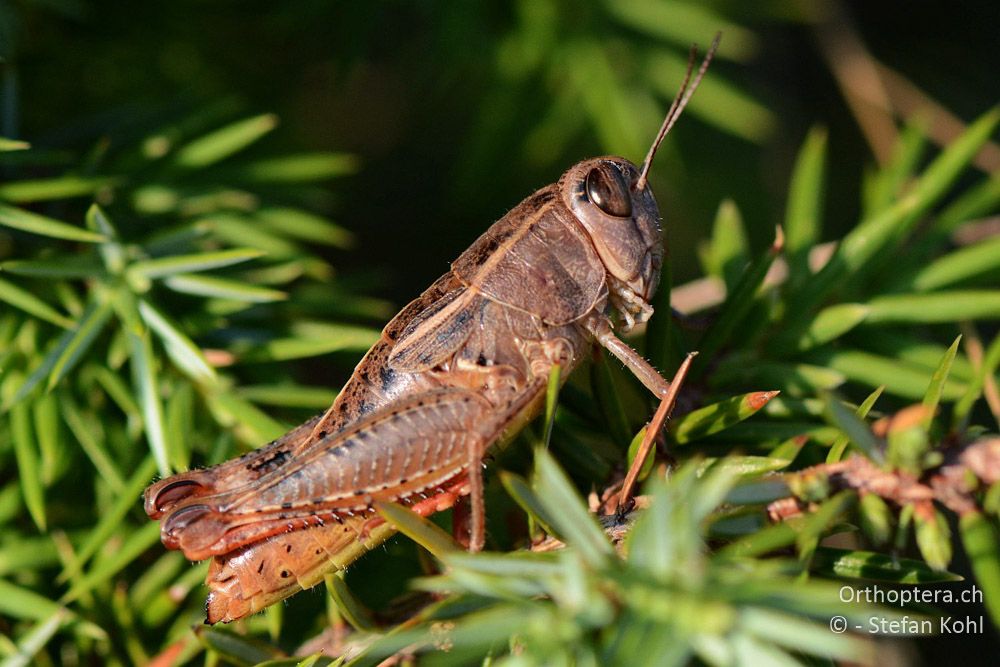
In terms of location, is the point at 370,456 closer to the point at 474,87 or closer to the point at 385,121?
the point at 474,87

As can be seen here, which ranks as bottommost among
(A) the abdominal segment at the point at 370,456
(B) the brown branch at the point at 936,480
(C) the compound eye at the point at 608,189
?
(B) the brown branch at the point at 936,480

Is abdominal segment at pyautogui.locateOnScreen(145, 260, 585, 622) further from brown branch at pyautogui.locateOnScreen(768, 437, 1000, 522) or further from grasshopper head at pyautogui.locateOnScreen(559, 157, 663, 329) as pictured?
brown branch at pyautogui.locateOnScreen(768, 437, 1000, 522)

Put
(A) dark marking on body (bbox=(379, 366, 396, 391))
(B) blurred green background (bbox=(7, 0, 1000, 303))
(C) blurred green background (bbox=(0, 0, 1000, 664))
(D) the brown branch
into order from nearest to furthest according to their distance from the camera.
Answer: (D) the brown branch
(C) blurred green background (bbox=(0, 0, 1000, 664))
(A) dark marking on body (bbox=(379, 366, 396, 391))
(B) blurred green background (bbox=(7, 0, 1000, 303))

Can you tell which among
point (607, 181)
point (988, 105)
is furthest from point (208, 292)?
point (988, 105)

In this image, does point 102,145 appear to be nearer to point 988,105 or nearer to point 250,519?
point 250,519

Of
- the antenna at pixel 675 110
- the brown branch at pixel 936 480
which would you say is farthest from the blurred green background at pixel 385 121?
the brown branch at pixel 936 480

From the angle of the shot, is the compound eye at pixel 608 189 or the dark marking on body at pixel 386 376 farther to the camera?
the compound eye at pixel 608 189

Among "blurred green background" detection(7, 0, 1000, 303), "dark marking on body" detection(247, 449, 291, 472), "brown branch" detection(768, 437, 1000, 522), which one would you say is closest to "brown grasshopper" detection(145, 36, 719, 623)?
"dark marking on body" detection(247, 449, 291, 472)

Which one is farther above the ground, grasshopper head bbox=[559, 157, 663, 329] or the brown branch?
grasshopper head bbox=[559, 157, 663, 329]

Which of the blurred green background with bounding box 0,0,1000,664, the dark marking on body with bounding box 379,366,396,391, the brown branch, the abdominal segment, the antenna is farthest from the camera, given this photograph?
the antenna

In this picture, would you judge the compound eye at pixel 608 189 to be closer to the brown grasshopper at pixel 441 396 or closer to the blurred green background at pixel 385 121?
the brown grasshopper at pixel 441 396
